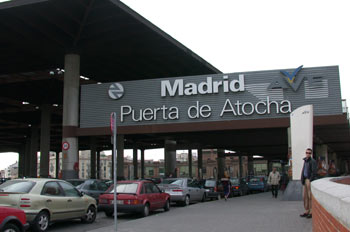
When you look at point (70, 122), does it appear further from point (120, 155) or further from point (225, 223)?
point (225, 223)

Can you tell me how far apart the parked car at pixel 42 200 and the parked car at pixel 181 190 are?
719 cm

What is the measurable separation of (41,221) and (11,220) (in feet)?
9.19

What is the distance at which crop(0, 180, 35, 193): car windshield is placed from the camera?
11038 millimetres

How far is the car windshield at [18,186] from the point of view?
11038mm

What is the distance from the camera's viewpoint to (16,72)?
115 feet

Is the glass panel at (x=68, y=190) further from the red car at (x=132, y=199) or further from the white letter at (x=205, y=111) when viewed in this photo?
the white letter at (x=205, y=111)

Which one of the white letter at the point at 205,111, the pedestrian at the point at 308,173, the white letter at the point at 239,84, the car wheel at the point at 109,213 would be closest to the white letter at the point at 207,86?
the white letter at the point at 205,111

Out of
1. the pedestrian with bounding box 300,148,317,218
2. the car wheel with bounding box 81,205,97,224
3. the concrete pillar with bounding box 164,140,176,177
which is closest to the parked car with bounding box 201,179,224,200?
the car wheel with bounding box 81,205,97,224

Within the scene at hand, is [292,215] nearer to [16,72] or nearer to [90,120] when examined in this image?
[90,120]

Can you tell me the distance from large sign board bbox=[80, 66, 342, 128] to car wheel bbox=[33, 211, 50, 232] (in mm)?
14254

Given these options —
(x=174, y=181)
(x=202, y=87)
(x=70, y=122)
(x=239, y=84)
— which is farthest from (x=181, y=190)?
(x=70, y=122)

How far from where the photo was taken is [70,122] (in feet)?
87.2

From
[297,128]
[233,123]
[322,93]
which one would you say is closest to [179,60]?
[233,123]

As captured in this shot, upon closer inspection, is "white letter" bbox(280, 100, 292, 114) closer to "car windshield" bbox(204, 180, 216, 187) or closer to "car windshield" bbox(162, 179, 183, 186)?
"car windshield" bbox(204, 180, 216, 187)
